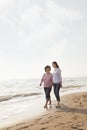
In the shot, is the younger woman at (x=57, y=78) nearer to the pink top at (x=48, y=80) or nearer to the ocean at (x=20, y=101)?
the pink top at (x=48, y=80)

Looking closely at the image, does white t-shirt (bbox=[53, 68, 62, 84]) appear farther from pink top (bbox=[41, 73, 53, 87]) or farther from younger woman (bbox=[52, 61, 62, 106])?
pink top (bbox=[41, 73, 53, 87])

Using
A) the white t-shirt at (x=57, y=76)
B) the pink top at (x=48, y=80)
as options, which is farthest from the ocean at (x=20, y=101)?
the white t-shirt at (x=57, y=76)

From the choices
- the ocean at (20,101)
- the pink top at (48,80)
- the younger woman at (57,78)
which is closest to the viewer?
the ocean at (20,101)

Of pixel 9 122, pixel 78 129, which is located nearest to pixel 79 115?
pixel 78 129

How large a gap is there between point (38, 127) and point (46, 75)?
14.7 ft

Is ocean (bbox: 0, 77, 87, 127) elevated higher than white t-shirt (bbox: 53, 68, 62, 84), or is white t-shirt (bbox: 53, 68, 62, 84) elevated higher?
white t-shirt (bbox: 53, 68, 62, 84)

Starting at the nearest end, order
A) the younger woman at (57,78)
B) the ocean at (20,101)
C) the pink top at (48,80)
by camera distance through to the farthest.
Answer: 1. the ocean at (20,101)
2. the younger woman at (57,78)
3. the pink top at (48,80)

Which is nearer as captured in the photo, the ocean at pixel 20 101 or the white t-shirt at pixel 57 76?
the ocean at pixel 20 101

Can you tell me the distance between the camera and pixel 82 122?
328 inches

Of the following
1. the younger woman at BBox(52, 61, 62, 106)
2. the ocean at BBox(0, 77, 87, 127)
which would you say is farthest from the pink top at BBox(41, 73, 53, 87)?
the ocean at BBox(0, 77, 87, 127)

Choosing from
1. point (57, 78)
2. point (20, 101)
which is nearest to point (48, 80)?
point (57, 78)

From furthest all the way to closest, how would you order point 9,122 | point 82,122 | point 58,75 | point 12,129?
1. point 58,75
2. point 9,122
3. point 12,129
4. point 82,122

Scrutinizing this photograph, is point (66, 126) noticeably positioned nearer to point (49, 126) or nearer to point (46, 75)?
point (49, 126)

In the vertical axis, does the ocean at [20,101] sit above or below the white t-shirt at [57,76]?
below
